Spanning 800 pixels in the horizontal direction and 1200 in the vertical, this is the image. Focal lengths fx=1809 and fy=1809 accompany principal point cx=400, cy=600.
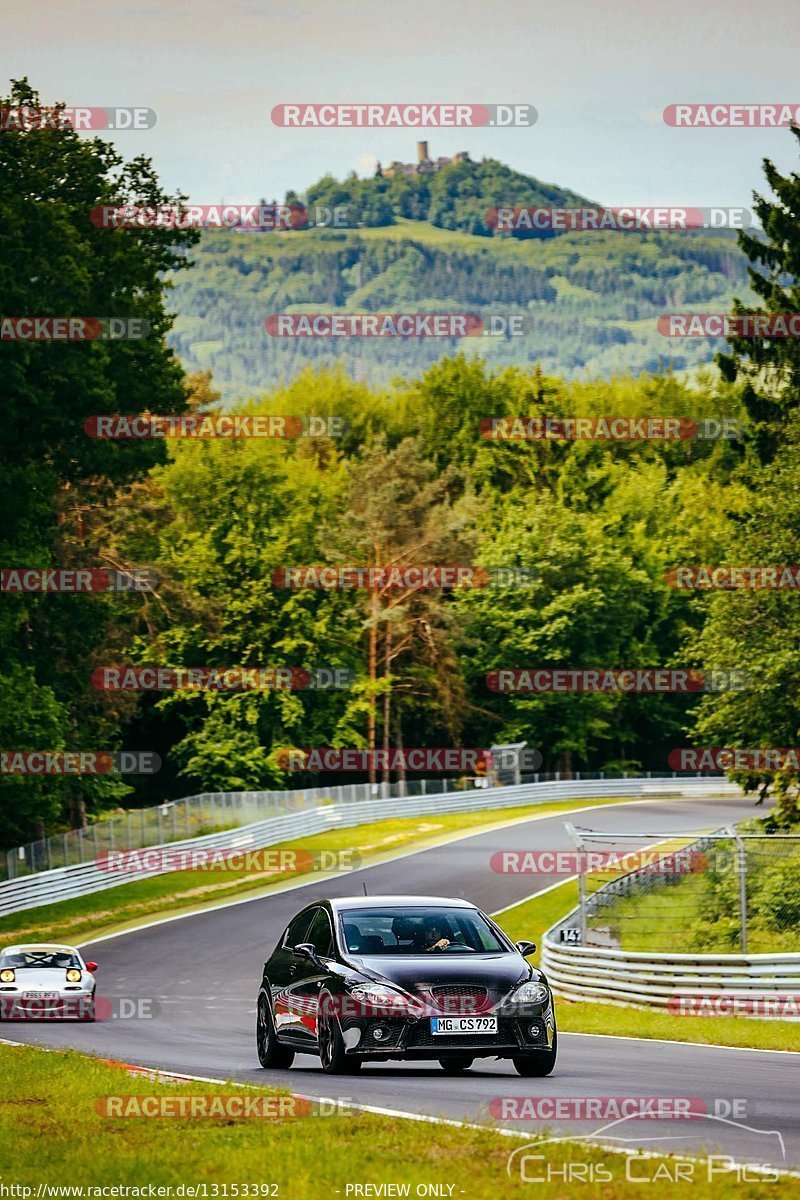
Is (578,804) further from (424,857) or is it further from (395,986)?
(395,986)

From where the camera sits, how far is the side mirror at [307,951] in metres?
15.3

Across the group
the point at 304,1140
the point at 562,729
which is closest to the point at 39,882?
the point at 304,1140

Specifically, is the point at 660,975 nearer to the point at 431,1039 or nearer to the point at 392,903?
the point at 392,903

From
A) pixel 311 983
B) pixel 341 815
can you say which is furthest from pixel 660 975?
pixel 341 815

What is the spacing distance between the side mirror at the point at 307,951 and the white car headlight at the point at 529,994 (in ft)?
6.21

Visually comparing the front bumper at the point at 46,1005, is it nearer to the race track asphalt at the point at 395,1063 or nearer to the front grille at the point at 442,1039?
the race track asphalt at the point at 395,1063

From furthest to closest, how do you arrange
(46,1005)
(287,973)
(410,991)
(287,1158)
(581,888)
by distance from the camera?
(581,888) → (46,1005) → (287,973) → (410,991) → (287,1158)

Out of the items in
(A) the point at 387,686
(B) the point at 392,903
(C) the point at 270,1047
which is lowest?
(A) the point at 387,686

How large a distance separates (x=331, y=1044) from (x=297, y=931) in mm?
2012

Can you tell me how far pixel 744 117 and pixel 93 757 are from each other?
87.6ft

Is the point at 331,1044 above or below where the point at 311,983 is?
below

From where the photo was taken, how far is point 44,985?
26453 millimetres

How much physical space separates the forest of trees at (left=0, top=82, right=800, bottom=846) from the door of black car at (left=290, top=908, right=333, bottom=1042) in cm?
2156

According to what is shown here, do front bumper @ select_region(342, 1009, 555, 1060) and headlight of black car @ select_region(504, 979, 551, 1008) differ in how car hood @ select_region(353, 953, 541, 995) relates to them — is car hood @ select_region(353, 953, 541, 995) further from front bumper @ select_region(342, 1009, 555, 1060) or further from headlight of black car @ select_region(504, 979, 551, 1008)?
front bumper @ select_region(342, 1009, 555, 1060)
